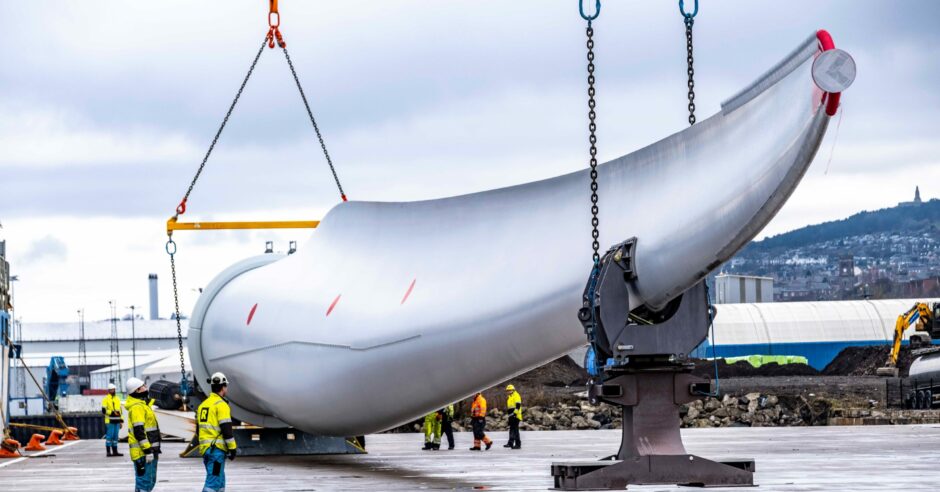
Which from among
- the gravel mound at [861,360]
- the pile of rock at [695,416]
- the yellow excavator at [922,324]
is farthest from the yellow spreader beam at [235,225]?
the gravel mound at [861,360]

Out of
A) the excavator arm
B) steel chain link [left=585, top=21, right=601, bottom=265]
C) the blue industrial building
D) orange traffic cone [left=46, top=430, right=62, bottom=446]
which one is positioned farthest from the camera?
the blue industrial building

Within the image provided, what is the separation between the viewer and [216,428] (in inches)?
565

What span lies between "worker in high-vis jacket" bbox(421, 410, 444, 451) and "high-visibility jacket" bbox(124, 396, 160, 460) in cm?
1262

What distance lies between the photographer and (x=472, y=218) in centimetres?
1545

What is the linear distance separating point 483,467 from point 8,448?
1284cm

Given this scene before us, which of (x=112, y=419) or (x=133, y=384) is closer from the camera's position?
(x=133, y=384)

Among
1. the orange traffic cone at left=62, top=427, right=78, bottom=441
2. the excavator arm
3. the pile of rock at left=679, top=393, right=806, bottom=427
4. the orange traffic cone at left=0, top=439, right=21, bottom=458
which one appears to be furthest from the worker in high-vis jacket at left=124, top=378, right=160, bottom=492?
the excavator arm

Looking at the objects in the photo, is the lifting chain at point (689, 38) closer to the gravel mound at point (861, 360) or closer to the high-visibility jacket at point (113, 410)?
the high-visibility jacket at point (113, 410)

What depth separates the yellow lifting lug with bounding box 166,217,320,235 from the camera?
25.3 meters

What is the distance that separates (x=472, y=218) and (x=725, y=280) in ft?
236

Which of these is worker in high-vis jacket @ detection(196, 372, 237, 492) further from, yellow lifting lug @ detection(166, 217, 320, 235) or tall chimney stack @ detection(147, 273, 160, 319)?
tall chimney stack @ detection(147, 273, 160, 319)

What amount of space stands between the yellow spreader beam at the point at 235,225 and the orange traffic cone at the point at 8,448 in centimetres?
707

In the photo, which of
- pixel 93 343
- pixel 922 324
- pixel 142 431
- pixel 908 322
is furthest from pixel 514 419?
pixel 93 343

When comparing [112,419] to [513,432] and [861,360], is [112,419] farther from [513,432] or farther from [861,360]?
[861,360]
